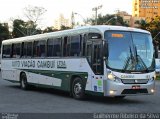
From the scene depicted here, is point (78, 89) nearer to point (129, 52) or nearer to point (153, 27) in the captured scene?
point (129, 52)

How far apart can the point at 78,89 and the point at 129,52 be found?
8.92ft

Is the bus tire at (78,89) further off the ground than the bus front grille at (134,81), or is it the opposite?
the bus front grille at (134,81)

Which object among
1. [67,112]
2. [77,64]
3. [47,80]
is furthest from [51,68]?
[67,112]

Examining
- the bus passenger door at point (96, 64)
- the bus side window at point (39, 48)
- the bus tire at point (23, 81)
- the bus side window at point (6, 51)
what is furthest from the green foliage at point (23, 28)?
the bus passenger door at point (96, 64)

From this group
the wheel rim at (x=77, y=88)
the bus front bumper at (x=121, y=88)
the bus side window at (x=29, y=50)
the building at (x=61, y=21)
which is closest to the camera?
the bus front bumper at (x=121, y=88)

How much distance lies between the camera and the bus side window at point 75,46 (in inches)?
684

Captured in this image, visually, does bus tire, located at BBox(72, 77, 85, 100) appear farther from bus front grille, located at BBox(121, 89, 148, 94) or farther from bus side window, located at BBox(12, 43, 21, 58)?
bus side window, located at BBox(12, 43, 21, 58)

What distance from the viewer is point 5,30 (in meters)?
114

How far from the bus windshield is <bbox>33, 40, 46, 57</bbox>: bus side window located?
5.85 meters

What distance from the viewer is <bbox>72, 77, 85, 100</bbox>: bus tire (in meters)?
16.9

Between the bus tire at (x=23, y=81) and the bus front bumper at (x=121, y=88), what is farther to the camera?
the bus tire at (x=23, y=81)

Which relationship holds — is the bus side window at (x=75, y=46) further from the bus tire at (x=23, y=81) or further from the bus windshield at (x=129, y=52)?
the bus tire at (x=23, y=81)

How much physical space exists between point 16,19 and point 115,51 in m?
97.4

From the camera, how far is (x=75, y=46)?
17.6 metres
